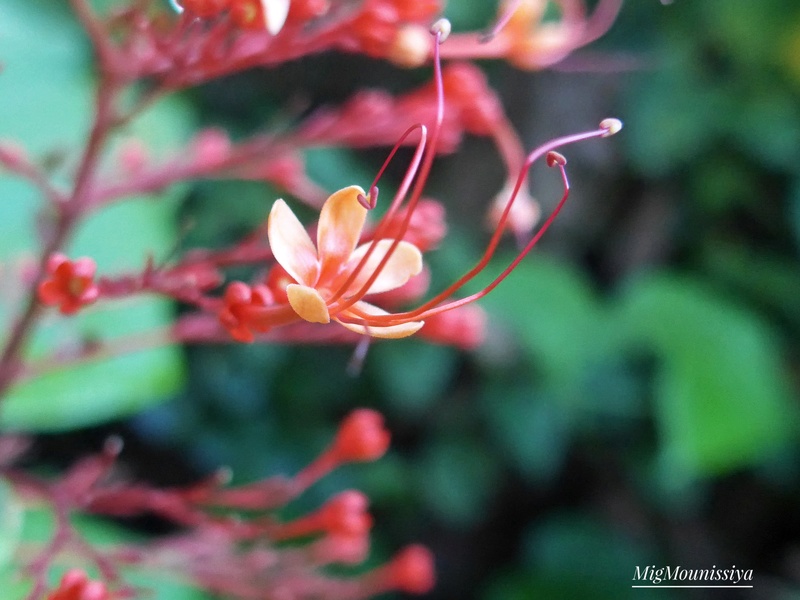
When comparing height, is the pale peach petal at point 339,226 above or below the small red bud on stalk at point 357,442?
above

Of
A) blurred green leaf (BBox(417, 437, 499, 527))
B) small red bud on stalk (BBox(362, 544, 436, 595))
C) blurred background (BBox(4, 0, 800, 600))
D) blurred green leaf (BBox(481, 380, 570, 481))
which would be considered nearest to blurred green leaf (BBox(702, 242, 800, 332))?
blurred background (BBox(4, 0, 800, 600))

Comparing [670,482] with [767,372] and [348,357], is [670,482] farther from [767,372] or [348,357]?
[348,357]

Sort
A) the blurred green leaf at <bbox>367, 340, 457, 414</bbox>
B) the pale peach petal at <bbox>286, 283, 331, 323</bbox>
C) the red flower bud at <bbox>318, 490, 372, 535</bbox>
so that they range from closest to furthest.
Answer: the pale peach petal at <bbox>286, 283, 331, 323</bbox> → the red flower bud at <bbox>318, 490, 372, 535</bbox> → the blurred green leaf at <bbox>367, 340, 457, 414</bbox>

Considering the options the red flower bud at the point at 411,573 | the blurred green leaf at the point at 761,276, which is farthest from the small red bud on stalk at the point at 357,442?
the blurred green leaf at the point at 761,276

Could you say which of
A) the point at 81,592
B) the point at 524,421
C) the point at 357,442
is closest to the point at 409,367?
the point at 524,421

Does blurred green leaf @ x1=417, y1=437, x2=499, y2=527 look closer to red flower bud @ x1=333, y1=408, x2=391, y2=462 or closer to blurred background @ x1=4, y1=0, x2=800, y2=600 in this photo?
blurred background @ x1=4, y1=0, x2=800, y2=600

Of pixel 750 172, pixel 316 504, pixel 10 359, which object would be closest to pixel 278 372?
pixel 316 504

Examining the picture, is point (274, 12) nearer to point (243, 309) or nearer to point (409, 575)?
point (243, 309)

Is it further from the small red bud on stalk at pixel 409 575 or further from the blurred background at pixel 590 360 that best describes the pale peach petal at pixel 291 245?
the blurred background at pixel 590 360
